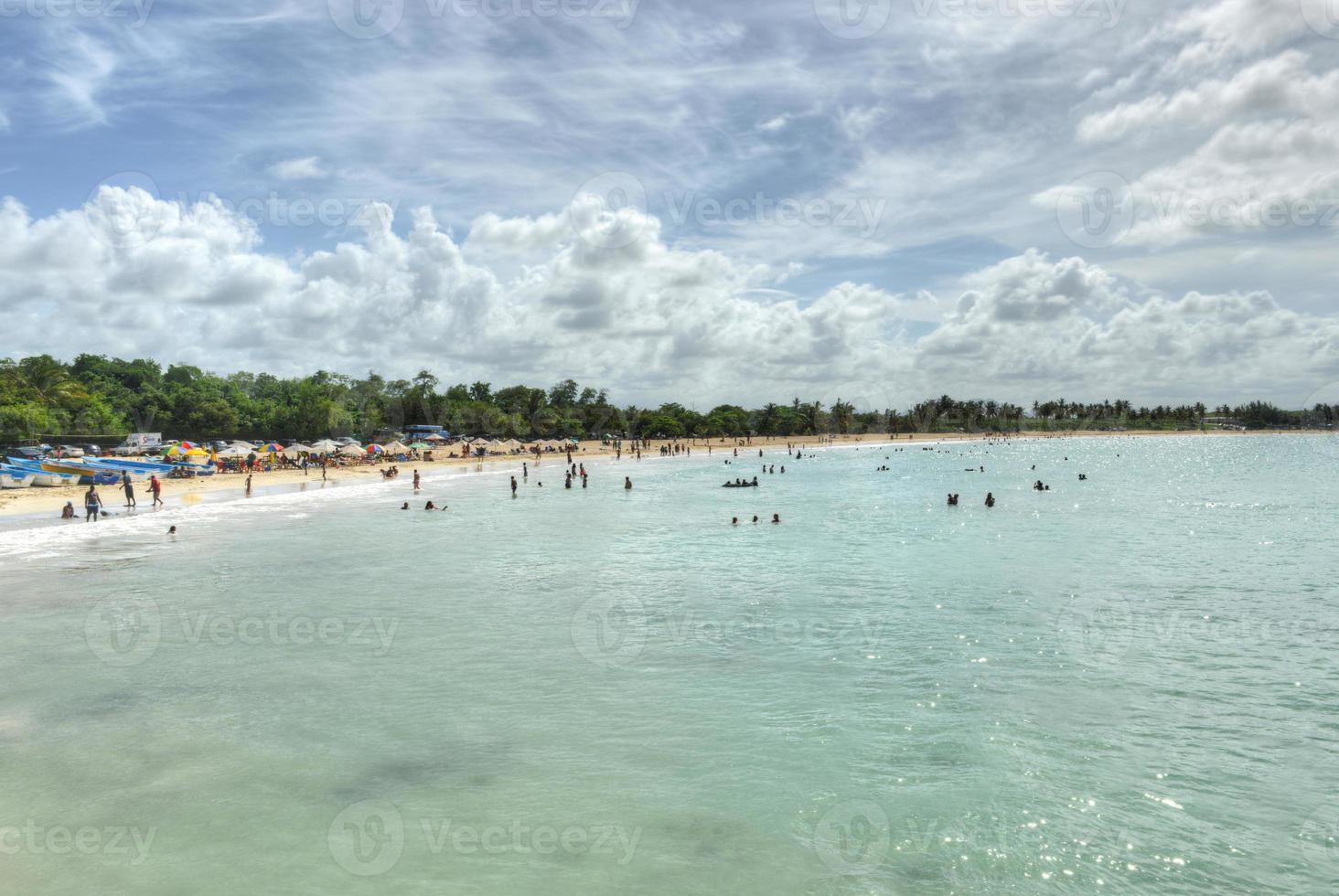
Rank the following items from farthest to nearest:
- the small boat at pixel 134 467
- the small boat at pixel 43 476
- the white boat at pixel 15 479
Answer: the small boat at pixel 134 467
the small boat at pixel 43 476
the white boat at pixel 15 479

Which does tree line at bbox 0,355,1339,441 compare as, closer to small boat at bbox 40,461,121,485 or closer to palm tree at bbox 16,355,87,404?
palm tree at bbox 16,355,87,404

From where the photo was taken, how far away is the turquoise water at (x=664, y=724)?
8938 millimetres

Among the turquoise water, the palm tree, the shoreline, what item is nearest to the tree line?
the palm tree

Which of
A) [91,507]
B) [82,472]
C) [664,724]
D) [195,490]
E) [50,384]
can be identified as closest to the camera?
[664,724]

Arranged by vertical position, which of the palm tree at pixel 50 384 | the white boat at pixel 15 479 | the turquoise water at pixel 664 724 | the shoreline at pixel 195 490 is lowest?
the turquoise water at pixel 664 724

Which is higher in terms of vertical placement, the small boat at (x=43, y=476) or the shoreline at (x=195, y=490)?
the small boat at (x=43, y=476)

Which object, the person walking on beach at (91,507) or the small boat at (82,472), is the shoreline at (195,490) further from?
the small boat at (82,472)

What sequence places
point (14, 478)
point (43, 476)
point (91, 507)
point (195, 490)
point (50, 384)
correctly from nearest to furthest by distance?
point (91, 507) < point (14, 478) < point (43, 476) < point (195, 490) < point (50, 384)

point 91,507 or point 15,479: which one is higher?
point 15,479

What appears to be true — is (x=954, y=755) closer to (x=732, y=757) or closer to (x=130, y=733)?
(x=732, y=757)

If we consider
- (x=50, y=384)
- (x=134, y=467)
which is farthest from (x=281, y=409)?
(x=134, y=467)

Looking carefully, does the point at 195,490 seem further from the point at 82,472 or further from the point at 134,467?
the point at 134,467

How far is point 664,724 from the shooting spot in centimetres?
1305

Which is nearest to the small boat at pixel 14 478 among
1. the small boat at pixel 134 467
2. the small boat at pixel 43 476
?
the small boat at pixel 43 476
